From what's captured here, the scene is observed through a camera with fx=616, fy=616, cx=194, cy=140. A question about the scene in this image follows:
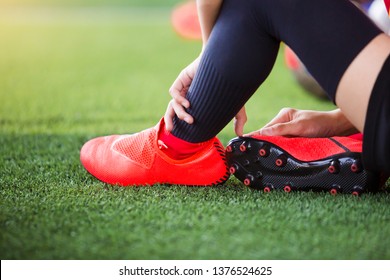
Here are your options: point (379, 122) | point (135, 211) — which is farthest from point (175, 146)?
point (379, 122)

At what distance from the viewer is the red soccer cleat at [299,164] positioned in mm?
1102

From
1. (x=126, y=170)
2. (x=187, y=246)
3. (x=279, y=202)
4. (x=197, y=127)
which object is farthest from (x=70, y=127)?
(x=187, y=246)

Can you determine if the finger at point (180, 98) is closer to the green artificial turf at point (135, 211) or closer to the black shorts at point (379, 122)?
the green artificial turf at point (135, 211)

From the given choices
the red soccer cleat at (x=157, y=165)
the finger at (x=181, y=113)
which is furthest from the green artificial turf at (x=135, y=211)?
the finger at (x=181, y=113)

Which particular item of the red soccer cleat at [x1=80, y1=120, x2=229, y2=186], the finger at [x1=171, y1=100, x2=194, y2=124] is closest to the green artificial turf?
the red soccer cleat at [x1=80, y1=120, x2=229, y2=186]

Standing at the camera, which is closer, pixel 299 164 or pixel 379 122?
pixel 379 122

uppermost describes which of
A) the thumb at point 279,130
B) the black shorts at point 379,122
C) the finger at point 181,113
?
the black shorts at point 379,122

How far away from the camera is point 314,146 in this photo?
1.15 m

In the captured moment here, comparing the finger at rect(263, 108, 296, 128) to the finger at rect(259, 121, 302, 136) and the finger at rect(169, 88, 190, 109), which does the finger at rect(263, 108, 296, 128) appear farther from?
the finger at rect(169, 88, 190, 109)

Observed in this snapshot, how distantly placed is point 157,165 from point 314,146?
30cm

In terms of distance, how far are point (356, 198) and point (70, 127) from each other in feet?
3.33

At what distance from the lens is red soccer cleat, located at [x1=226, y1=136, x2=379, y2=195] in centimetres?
110

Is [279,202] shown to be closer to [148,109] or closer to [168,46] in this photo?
[148,109]

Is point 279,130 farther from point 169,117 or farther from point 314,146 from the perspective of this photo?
point 169,117
